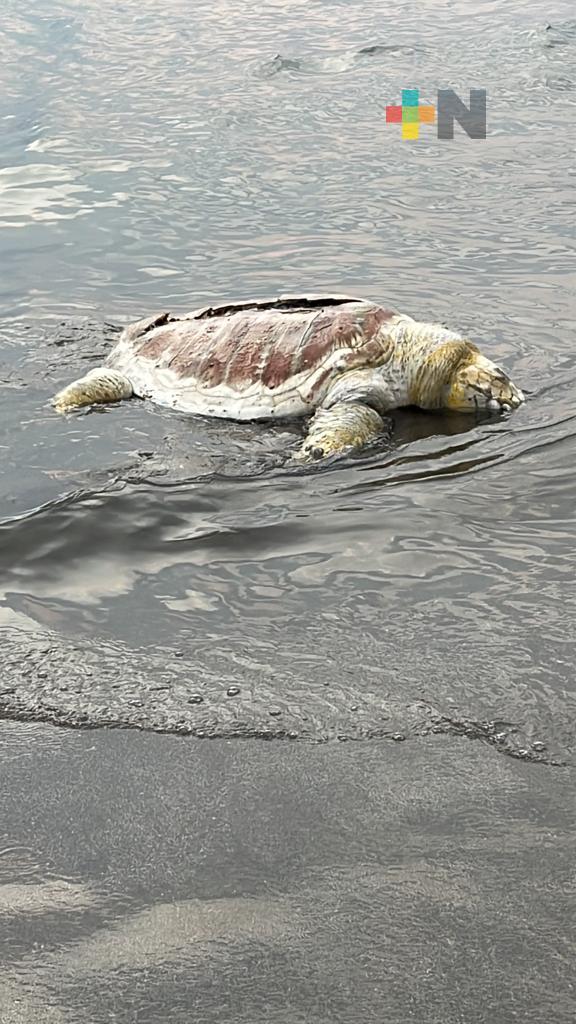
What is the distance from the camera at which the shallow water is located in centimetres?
420

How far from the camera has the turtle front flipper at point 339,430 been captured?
6184mm

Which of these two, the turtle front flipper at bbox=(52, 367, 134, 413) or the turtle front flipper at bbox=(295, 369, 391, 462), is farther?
the turtle front flipper at bbox=(52, 367, 134, 413)

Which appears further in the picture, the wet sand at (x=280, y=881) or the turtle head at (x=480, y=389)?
the turtle head at (x=480, y=389)

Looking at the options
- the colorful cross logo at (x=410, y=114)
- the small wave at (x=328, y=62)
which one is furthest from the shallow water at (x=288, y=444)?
the colorful cross logo at (x=410, y=114)

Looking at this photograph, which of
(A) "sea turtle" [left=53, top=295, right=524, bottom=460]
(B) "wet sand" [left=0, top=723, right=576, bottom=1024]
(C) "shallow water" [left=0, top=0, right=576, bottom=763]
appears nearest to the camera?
(B) "wet sand" [left=0, top=723, right=576, bottom=1024]

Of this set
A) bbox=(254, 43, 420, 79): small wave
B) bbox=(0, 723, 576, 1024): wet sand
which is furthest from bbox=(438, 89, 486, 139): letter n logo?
bbox=(0, 723, 576, 1024): wet sand

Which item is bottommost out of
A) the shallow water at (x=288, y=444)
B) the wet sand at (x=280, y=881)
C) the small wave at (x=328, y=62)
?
the wet sand at (x=280, y=881)

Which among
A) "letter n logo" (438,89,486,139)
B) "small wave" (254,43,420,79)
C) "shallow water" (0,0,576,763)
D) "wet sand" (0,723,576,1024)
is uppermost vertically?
"small wave" (254,43,420,79)

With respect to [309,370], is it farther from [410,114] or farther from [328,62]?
[328,62]

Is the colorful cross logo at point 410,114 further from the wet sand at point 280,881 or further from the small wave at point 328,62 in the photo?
the wet sand at point 280,881

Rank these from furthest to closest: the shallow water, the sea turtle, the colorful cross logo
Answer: the colorful cross logo, the sea turtle, the shallow water

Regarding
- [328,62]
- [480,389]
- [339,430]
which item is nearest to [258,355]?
[339,430]

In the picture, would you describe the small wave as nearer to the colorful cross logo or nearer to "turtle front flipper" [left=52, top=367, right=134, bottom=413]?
the colorful cross logo

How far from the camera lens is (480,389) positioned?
6.62m
